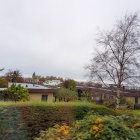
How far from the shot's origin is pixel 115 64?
11.2m

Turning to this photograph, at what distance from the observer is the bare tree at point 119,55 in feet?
34.7

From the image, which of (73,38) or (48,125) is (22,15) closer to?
(73,38)

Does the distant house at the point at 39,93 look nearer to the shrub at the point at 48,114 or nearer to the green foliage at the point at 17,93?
the green foliage at the point at 17,93

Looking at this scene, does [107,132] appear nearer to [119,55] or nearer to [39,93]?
[119,55]

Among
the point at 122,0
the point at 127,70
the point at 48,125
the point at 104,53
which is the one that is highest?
the point at 122,0

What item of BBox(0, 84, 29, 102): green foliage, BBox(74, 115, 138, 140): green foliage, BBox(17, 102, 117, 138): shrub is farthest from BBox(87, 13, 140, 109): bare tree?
BBox(74, 115, 138, 140): green foliage

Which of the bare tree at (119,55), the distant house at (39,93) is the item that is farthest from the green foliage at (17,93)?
the bare tree at (119,55)

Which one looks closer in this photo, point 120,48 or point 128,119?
point 128,119

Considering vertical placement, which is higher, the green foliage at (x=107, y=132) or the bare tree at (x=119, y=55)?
the bare tree at (x=119, y=55)

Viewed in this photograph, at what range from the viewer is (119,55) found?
36.3 feet

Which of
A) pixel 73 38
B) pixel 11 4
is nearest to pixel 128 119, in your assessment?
pixel 11 4

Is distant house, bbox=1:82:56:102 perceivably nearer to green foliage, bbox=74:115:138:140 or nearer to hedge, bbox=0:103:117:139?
hedge, bbox=0:103:117:139

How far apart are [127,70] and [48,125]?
856cm

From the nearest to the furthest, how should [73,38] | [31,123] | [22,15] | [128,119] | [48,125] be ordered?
[128,119], [31,123], [48,125], [22,15], [73,38]
